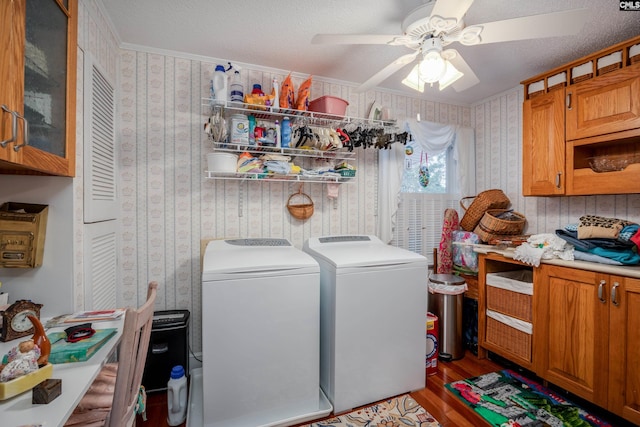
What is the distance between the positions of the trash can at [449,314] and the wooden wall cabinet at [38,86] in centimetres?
262

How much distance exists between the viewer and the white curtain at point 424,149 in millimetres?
2857

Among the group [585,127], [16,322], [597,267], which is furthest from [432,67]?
[16,322]

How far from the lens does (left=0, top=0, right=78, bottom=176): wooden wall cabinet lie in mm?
899

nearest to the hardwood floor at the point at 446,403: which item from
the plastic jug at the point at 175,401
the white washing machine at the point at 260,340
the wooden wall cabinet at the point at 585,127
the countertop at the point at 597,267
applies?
the plastic jug at the point at 175,401

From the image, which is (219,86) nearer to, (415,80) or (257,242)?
(257,242)

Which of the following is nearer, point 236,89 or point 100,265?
point 100,265

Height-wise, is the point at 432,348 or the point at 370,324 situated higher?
the point at 370,324

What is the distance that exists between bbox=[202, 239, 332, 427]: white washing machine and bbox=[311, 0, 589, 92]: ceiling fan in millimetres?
1247

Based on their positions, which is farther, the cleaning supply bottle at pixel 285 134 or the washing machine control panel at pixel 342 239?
the washing machine control panel at pixel 342 239

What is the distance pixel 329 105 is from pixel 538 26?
1.39 m

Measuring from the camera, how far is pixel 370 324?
74.4 inches

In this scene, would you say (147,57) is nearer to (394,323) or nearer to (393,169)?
(393,169)

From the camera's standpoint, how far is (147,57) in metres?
2.19

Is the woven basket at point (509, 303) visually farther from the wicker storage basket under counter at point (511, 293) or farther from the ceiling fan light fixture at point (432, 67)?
the ceiling fan light fixture at point (432, 67)
